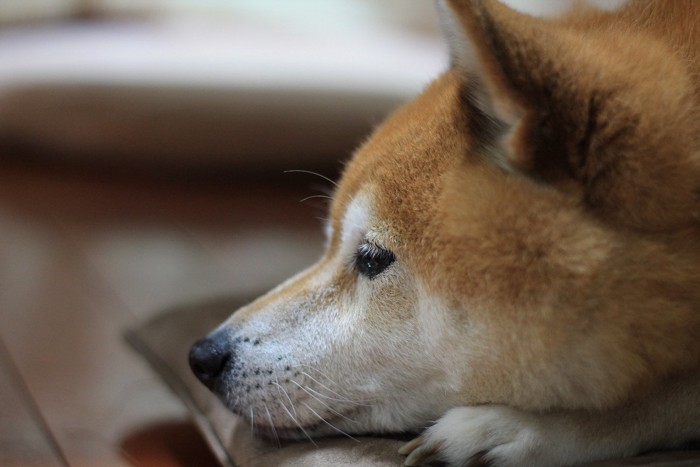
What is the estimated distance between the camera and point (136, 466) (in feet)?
4.24

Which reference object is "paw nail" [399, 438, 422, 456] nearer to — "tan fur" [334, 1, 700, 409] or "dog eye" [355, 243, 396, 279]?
"tan fur" [334, 1, 700, 409]

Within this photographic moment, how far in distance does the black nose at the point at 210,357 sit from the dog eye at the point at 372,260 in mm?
246

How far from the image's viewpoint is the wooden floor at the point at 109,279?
138cm

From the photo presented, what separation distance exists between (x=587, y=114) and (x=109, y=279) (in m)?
1.35

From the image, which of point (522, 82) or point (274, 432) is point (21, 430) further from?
point (522, 82)

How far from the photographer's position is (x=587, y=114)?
92 cm

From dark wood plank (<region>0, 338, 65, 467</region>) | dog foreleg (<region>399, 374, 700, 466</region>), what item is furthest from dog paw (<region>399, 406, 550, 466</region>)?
dark wood plank (<region>0, 338, 65, 467</region>)

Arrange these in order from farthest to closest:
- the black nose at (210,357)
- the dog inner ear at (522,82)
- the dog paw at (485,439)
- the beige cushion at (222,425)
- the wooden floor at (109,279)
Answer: the wooden floor at (109,279) < the black nose at (210,357) < the beige cushion at (222,425) < the dog paw at (485,439) < the dog inner ear at (522,82)

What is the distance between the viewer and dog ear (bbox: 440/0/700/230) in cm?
90

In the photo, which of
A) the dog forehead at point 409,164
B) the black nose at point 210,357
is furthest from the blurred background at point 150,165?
the dog forehead at point 409,164

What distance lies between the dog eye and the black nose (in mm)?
246

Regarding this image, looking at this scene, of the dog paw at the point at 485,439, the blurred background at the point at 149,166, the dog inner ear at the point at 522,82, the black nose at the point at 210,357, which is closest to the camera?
the dog inner ear at the point at 522,82

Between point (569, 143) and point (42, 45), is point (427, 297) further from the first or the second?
point (42, 45)

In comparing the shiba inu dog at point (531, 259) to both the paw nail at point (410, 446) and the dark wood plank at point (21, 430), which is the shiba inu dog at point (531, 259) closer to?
the paw nail at point (410, 446)
